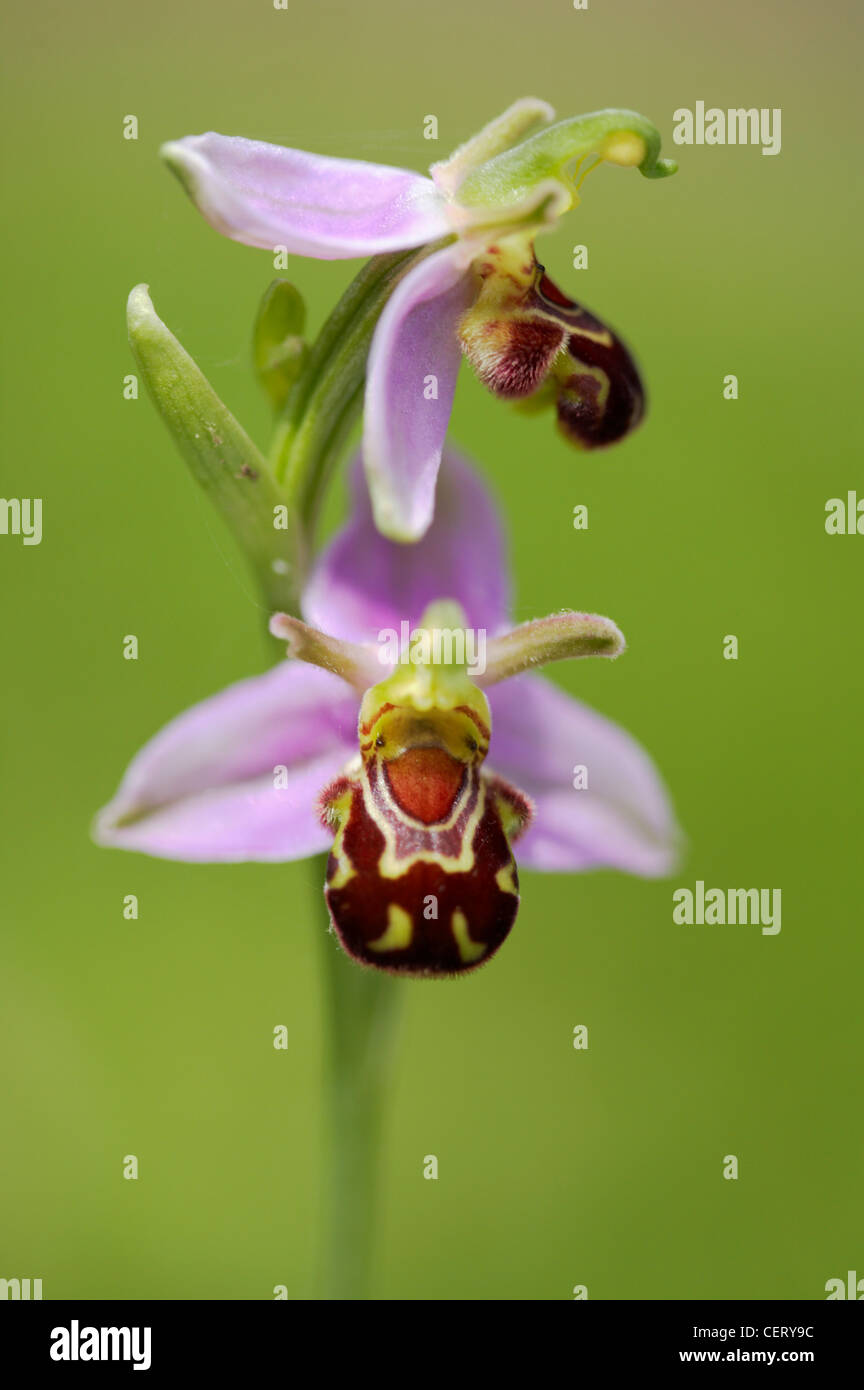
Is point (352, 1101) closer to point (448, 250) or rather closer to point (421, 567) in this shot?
point (421, 567)

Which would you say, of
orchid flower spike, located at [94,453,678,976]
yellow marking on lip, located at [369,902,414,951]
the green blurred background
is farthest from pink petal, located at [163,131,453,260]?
the green blurred background

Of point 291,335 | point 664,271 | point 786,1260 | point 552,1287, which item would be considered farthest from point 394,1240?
point 664,271

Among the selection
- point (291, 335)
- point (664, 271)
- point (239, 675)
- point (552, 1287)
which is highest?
point (664, 271)

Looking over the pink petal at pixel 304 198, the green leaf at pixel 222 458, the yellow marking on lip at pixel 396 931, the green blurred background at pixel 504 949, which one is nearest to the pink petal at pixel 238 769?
the green leaf at pixel 222 458

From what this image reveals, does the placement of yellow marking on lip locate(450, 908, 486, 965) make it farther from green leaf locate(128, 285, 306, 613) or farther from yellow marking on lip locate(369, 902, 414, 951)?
green leaf locate(128, 285, 306, 613)

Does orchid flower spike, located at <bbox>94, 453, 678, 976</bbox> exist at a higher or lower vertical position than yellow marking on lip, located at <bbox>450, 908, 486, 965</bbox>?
higher

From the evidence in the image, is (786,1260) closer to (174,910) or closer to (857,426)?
(174,910)

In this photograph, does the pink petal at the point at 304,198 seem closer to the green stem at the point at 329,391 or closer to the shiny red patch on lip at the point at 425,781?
the green stem at the point at 329,391
